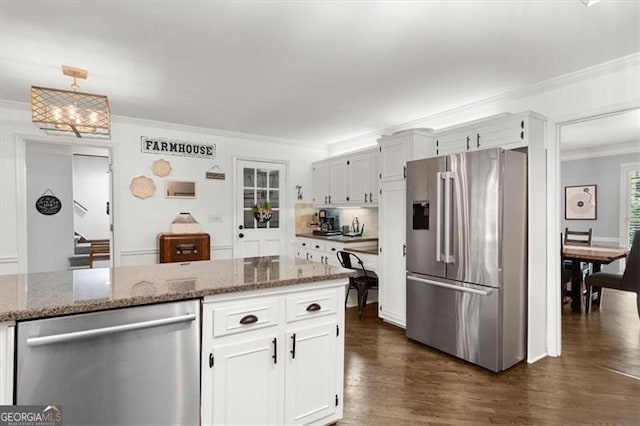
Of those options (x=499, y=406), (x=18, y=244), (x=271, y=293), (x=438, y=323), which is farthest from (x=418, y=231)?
(x=18, y=244)

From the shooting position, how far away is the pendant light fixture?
224cm

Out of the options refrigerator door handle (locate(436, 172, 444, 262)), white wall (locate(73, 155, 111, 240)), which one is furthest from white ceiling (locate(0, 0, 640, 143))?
white wall (locate(73, 155, 111, 240))

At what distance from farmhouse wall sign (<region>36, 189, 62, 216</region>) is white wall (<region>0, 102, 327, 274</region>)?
6.27ft

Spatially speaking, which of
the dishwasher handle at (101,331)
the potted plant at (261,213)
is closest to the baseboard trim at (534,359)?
the dishwasher handle at (101,331)

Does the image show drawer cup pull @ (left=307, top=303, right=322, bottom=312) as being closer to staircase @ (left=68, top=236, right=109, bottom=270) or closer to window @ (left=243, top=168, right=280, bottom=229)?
window @ (left=243, top=168, right=280, bottom=229)

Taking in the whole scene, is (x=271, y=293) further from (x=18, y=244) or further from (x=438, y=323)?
(x=18, y=244)

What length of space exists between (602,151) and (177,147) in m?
7.38

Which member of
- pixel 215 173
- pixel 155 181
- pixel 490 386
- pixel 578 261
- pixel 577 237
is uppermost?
pixel 215 173

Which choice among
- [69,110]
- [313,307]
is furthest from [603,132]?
[69,110]

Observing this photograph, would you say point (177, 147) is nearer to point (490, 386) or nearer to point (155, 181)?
point (155, 181)

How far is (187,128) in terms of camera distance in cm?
464

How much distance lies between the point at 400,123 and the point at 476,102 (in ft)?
3.56

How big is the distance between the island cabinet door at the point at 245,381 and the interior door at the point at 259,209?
321 cm

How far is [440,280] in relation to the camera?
9.95 ft
